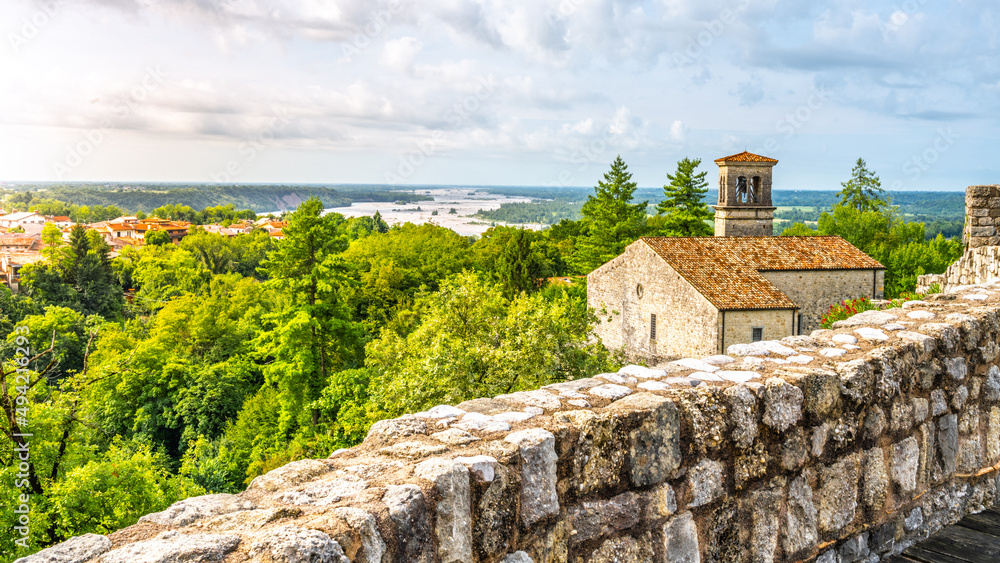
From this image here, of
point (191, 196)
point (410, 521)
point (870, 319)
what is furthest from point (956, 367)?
point (191, 196)

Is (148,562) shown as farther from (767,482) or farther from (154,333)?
(154,333)

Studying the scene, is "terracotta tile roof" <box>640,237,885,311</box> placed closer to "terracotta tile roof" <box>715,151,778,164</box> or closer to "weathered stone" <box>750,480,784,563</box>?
"terracotta tile roof" <box>715,151,778,164</box>

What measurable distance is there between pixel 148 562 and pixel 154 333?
41525 millimetres

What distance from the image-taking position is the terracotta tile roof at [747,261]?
22844 millimetres

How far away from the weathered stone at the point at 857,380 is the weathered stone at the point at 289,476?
246 centimetres

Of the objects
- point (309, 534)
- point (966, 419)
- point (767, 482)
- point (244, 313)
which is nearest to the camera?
point (309, 534)

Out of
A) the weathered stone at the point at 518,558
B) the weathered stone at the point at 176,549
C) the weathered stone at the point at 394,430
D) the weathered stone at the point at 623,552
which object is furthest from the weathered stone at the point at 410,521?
the weathered stone at the point at 623,552

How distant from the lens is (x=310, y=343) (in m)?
26.3

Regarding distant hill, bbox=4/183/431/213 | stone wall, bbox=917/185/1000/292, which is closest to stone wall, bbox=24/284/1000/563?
stone wall, bbox=917/185/1000/292

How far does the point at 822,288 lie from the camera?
25812 mm

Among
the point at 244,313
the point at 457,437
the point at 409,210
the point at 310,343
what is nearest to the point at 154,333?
the point at 244,313

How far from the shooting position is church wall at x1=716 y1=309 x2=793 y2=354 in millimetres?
22203

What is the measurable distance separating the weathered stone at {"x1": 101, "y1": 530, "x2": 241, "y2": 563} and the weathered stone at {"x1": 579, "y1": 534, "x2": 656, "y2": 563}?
1347 millimetres

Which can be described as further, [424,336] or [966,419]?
[424,336]
